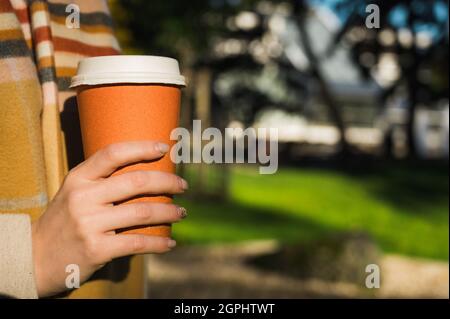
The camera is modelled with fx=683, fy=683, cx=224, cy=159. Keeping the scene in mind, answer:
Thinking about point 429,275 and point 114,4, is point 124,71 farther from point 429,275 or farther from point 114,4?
point 114,4

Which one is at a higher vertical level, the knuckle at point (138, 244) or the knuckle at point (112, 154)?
the knuckle at point (112, 154)

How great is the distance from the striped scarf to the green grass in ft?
20.9

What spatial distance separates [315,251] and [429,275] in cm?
146

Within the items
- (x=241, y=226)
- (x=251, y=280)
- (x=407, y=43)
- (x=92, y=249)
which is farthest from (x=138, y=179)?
(x=407, y=43)

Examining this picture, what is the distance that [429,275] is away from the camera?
308 inches

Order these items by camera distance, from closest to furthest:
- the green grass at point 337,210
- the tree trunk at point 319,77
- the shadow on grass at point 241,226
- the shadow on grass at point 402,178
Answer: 1. the shadow on grass at point 241,226
2. the green grass at point 337,210
3. the shadow on grass at point 402,178
4. the tree trunk at point 319,77

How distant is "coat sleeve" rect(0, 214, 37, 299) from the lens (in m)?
1.52

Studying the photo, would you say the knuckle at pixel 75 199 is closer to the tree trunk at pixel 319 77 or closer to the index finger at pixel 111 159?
the index finger at pixel 111 159

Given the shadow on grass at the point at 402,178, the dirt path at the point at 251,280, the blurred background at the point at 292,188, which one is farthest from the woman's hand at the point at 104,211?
the shadow on grass at the point at 402,178

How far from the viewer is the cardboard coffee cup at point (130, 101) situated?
5.09 ft

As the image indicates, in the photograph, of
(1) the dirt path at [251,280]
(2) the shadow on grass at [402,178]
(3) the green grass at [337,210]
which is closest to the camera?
(1) the dirt path at [251,280]

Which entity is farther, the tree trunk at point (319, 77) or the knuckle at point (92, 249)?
the tree trunk at point (319, 77)

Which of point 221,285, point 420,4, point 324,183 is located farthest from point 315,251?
point 324,183

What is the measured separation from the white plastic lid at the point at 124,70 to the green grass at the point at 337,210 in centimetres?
659
